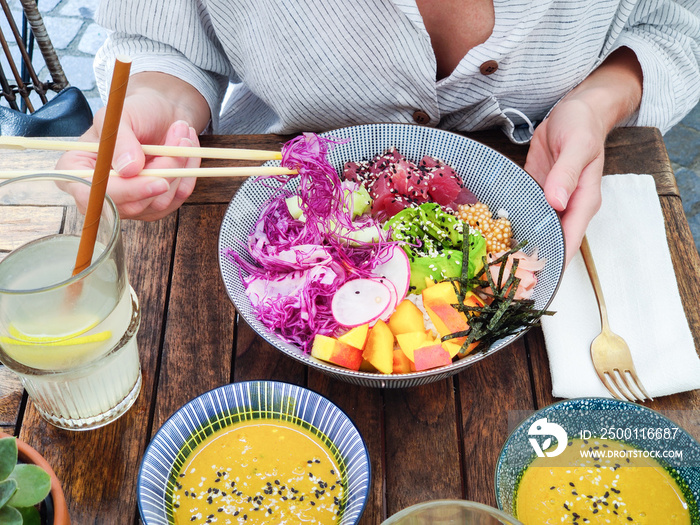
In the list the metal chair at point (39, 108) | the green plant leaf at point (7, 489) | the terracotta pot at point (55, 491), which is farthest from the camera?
the metal chair at point (39, 108)

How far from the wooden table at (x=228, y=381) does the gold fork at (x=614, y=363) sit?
0.19 feet

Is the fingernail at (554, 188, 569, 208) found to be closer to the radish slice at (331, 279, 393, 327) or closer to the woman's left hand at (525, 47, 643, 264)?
the woman's left hand at (525, 47, 643, 264)

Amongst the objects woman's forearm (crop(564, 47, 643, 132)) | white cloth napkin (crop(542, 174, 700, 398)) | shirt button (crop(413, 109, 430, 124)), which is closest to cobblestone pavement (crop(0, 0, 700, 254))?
woman's forearm (crop(564, 47, 643, 132))

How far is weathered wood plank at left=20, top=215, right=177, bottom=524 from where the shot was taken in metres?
0.99

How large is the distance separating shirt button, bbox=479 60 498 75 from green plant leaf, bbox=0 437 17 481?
3.78 ft

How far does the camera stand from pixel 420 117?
1540 millimetres

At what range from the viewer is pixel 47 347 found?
3.05 feet

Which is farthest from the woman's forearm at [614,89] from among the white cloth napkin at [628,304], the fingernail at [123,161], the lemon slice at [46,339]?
the lemon slice at [46,339]

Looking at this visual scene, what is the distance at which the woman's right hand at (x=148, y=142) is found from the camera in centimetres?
108

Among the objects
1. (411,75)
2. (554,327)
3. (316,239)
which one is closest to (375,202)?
(316,239)

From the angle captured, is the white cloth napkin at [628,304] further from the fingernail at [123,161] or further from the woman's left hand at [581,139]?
the fingernail at [123,161]

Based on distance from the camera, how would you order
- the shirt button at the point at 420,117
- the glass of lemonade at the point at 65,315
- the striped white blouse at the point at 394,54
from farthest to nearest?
the shirt button at the point at 420,117, the striped white blouse at the point at 394,54, the glass of lemonade at the point at 65,315

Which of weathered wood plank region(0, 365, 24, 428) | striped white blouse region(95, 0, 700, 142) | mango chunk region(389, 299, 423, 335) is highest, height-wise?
striped white blouse region(95, 0, 700, 142)

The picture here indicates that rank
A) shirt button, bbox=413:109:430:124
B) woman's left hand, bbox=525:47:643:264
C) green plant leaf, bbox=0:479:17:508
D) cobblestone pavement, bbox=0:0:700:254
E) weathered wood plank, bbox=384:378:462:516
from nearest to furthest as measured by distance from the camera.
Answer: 1. green plant leaf, bbox=0:479:17:508
2. weathered wood plank, bbox=384:378:462:516
3. woman's left hand, bbox=525:47:643:264
4. shirt button, bbox=413:109:430:124
5. cobblestone pavement, bbox=0:0:700:254
